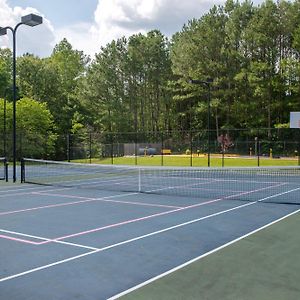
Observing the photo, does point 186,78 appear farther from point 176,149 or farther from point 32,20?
point 32,20

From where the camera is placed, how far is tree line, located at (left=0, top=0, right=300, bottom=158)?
155 feet

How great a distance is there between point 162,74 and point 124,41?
21.7 ft

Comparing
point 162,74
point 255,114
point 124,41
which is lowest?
point 255,114

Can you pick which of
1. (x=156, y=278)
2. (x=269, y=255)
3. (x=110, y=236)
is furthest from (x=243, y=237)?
(x=156, y=278)

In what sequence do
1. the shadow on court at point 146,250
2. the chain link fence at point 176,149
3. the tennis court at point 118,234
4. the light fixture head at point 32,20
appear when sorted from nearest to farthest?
1. the shadow on court at point 146,250
2. the tennis court at point 118,234
3. the light fixture head at point 32,20
4. the chain link fence at point 176,149

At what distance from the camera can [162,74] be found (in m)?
58.0

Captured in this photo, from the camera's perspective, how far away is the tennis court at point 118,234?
19.0ft

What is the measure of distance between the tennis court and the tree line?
100 feet

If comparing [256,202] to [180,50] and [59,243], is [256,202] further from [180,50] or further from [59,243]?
[180,50]

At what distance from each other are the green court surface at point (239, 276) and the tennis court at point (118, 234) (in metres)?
0.05

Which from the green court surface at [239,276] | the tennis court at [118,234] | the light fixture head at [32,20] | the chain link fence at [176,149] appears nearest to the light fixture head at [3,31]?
the light fixture head at [32,20]

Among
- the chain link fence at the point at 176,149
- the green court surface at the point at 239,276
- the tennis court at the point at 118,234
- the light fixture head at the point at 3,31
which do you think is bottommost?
the tennis court at the point at 118,234

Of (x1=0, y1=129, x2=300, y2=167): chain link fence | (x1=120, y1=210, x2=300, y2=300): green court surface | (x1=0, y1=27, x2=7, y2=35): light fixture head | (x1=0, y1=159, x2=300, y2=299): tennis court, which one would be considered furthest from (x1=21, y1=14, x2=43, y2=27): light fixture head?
(x1=0, y1=129, x2=300, y2=167): chain link fence

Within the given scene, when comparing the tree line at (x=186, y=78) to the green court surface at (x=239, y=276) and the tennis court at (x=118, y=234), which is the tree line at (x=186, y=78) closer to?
the tennis court at (x=118, y=234)
